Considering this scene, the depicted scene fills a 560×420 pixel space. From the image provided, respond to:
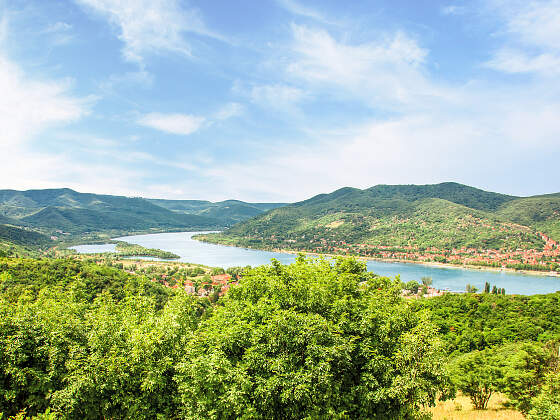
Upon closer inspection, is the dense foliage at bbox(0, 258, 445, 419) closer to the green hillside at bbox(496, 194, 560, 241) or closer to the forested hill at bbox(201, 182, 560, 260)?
the forested hill at bbox(201, 182, 560, 260)

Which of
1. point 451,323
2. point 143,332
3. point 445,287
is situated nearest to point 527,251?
point 445,287

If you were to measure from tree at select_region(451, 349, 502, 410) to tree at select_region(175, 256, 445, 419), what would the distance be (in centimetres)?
491

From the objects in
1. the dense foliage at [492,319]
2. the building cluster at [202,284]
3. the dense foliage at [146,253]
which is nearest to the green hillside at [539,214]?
the dense foliage at [492,319]

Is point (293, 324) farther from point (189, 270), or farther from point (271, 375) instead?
point (189, 270)

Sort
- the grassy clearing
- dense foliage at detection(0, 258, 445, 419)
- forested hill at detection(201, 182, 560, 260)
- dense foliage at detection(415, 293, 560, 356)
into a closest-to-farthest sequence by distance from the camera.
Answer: dense foliage at detection(0, 258, 445, 419)
the grassy clearing
dense foliage at detection(415, 293, 560, 356)
forested hill at detection(201, 182, 560, 260)

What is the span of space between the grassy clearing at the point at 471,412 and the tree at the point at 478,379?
1.65 feet

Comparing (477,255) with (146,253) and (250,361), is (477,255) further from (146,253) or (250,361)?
(146,253)

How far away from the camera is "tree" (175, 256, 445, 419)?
7871 mm

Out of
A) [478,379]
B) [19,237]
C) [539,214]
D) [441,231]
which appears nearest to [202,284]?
[478,379]

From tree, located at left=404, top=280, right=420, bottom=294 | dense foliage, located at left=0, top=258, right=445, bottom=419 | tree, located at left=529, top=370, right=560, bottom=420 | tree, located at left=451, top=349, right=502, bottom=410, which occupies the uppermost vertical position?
dense foliage, located at left=0, top=258, right=445, bottom=419

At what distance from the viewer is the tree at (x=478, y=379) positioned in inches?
519

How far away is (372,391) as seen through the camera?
29.1 feet

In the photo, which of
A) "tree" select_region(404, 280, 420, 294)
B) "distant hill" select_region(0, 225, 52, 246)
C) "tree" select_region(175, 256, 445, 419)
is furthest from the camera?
"distant hill" select_region(0, 225, 52, 246)

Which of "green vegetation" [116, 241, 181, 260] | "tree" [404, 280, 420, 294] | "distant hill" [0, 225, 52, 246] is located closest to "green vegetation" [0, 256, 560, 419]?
"tree" [404, 280, 420, 294]
